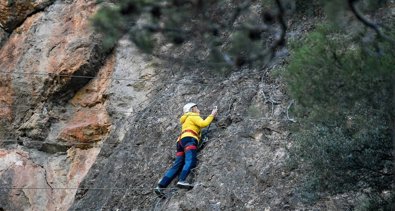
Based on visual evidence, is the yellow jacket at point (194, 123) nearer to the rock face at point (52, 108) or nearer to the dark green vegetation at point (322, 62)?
the dark green vegetation at point (322, 62)

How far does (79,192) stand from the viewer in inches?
453

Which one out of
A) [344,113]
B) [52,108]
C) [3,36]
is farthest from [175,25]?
[3,36]

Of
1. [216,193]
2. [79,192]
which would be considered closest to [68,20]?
[79,192]

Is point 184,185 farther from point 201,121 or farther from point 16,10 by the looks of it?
point 16,10

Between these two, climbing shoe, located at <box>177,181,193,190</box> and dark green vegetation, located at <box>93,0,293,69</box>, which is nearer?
dark green vegetation, located at <box>93,0,293,69</box>

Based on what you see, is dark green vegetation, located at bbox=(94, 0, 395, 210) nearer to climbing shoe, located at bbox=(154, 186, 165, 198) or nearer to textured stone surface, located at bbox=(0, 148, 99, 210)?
climbing shoe, located at bbox=(154, 186, 165, 198)

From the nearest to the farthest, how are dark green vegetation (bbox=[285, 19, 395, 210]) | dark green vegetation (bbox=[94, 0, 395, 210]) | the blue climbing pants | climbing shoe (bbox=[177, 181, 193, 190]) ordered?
dark green vegetation (bbox=[94, 0, 395, 210])
dark green vegetation (bbox=[285, 19, 395, 210])
climbing shoe (bbox=[177, 181, 193, 190])
the blue climbing pants

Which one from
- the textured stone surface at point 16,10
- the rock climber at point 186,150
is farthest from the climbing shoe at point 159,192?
the textured stone surface at point 16,10

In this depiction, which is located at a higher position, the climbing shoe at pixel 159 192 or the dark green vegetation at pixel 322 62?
the dark green vegetation at pixel 322 62

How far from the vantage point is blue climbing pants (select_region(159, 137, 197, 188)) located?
9359mm

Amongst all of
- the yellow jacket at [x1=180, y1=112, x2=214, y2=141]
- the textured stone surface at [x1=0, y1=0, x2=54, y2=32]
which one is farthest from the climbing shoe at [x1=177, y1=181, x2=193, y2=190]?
the textured stone surface at [x1=0, y1=0, x2=54, y2=32]

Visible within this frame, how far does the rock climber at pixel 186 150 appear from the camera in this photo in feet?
30.8

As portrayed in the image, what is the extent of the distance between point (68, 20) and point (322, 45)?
27.2ft

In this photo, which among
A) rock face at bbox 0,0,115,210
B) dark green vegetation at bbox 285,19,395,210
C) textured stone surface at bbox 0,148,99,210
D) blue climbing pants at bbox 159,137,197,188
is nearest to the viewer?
dark green vegetation at bbox 285,19,395,210
